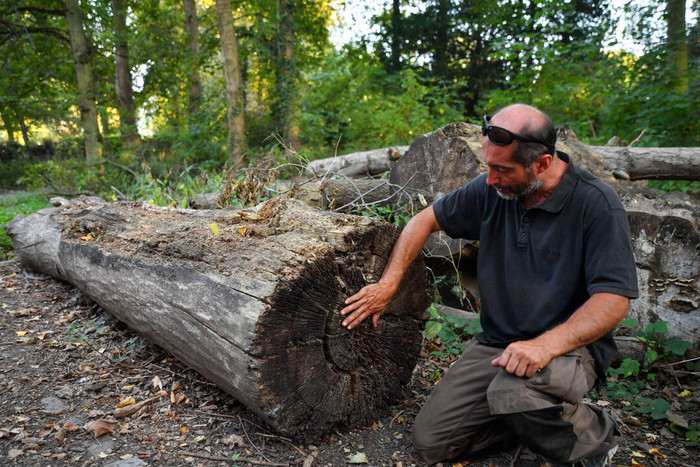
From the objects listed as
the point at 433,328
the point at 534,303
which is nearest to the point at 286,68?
the point at 433,328

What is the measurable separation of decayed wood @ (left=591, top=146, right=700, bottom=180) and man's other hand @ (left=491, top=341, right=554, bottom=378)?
4835mm

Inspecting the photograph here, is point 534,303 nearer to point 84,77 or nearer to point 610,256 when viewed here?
point 610,256

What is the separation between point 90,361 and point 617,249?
3405mm

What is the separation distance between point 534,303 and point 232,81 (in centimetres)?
913

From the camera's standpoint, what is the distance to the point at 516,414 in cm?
216

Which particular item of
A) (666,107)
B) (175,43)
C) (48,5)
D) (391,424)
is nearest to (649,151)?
(666,107)

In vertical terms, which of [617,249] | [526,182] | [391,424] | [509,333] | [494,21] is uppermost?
[494,21]

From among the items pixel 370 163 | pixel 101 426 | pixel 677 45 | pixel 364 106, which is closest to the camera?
pixel 101 426

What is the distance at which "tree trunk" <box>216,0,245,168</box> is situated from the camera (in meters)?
9.54

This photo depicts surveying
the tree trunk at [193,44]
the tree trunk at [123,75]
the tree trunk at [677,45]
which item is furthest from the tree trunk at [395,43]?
the tree trunk at [677,45]

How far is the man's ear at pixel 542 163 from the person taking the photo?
2258mm

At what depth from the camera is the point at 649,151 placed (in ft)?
20.3

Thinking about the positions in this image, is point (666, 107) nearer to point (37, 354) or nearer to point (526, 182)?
point (526, 182)

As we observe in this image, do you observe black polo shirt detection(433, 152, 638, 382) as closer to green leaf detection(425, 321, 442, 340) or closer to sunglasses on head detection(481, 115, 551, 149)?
sunglasses on head detection(481, 115, 551, 149)
